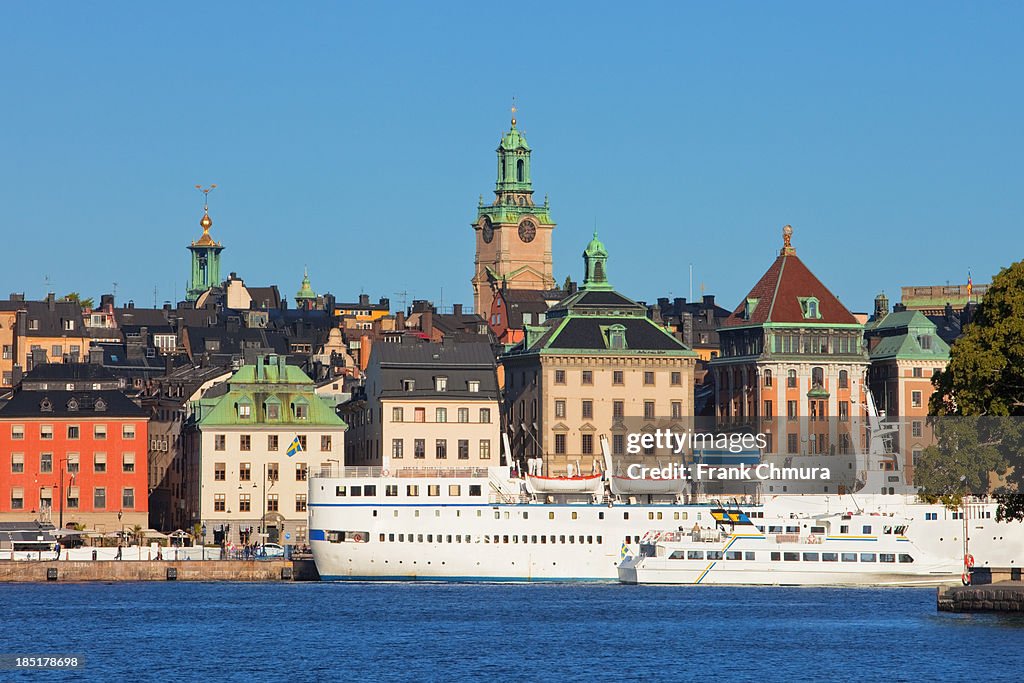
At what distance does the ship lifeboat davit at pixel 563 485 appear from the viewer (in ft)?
429

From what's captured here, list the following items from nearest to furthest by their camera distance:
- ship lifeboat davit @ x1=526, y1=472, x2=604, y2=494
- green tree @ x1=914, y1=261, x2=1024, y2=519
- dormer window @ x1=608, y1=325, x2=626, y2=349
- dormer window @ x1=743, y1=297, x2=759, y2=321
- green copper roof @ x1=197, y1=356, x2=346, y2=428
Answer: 1. green tree @ x1=914, y1=261, x2=1024, y2=519
2. ship lifeboat davit @ x1=526, y1=472, x2=604, y2=494
3. green copper roof @ x1=197, y1=356, x2=346, y2=428
4. dormer window @ x1=608, y1=325, x2=626, y2=349
5. dormer window @ x1=743, y1=297, x2=759, y2=321

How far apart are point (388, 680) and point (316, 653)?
28.7ft

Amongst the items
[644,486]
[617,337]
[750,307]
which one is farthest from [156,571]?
[750,307]

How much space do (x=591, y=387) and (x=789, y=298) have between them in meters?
18.0

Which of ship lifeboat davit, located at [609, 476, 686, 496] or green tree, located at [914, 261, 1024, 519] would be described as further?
ship lifeboat davit, located at [609, 476, 686, 496]

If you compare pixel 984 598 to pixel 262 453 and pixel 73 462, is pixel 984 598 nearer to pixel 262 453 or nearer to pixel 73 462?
pixel 262 453

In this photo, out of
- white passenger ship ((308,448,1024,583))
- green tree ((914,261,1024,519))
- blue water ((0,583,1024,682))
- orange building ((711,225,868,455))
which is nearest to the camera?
blue water ((0,583,1024,682))

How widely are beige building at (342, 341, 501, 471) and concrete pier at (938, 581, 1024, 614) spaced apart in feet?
174

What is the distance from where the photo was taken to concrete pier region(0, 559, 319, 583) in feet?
435

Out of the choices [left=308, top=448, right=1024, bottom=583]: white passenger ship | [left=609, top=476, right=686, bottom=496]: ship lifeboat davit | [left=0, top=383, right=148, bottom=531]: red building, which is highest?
[left=0, top=383, right=148, bottom=531]: red building

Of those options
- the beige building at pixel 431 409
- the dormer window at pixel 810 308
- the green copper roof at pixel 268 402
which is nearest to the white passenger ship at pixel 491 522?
the beige building at pixel 431 409

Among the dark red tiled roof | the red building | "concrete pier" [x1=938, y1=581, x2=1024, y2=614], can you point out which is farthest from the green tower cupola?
"concrete pier" [x1=938, y1=581, x2=1024, y2=614]

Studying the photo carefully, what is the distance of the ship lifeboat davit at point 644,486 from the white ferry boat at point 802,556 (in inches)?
190

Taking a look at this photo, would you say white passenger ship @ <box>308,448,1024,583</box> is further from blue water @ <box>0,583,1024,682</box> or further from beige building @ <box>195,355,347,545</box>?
beige building @ <box>195,355,347,545</box>
